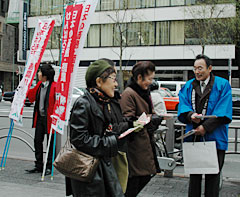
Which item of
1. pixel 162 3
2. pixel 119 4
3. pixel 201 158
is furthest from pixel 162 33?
pixel 201 158

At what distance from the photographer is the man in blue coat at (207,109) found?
3.80m

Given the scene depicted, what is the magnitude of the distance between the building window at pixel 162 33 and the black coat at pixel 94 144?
105ft

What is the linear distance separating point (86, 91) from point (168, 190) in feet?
9.39

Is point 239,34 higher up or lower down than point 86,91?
higher up

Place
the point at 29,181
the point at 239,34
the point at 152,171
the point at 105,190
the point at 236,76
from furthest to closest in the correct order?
1. the point at 236,76
2. the point at 239,34
3. the point at 29,181
4. the point at 152,171
5. the point at 105,190

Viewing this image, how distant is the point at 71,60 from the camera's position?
5.29 meters

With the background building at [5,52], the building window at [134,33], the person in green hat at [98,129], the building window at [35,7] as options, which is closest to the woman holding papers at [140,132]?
the person in green hat at [98,129]

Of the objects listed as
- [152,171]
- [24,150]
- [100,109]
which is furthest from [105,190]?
[24,150]

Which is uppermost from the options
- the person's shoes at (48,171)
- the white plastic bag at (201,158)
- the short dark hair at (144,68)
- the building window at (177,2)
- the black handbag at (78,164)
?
the building window at (177,2)

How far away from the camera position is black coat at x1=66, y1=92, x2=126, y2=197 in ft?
9.07

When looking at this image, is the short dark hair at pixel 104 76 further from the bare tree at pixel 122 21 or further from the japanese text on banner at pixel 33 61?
the bare tree at pixel 122 21

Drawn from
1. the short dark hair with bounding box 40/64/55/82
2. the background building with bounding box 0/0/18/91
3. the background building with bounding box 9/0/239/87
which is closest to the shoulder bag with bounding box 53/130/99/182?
the short dark hair with bounding box 40/64/55/82

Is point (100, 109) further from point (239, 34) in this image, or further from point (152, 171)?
point (239, 34)

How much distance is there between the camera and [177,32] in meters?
33.6
